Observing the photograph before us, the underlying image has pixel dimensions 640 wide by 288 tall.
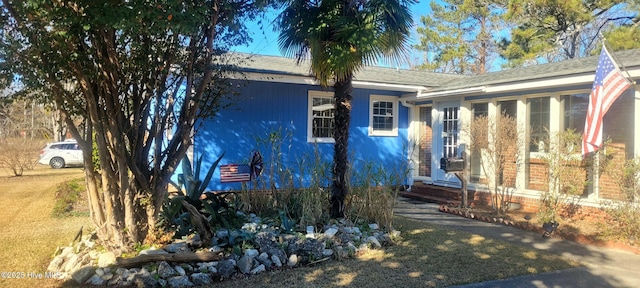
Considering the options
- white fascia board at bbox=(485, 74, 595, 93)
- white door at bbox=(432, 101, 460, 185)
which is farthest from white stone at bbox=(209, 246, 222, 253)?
white door at bbox=(432, 101, 460, 185)

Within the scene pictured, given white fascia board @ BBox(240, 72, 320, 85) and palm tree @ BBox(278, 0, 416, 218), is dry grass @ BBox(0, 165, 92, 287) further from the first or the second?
white fascia board @ BBox(240, 72, 320, 85)

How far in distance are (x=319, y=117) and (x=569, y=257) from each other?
6951 millimetres

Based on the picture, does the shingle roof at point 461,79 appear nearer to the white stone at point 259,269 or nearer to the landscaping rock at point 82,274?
the white stone at point 259,269

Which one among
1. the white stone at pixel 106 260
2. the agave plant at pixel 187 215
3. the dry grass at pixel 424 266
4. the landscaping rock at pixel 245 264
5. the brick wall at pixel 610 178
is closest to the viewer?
the dry grass at pixel 424 266

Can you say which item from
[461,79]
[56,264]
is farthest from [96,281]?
[461,79]

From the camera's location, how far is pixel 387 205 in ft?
22.0

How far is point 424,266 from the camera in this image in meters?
5.23

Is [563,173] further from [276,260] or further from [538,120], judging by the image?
[276,260]

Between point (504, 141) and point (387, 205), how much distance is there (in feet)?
10.9

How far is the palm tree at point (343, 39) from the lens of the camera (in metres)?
6.55

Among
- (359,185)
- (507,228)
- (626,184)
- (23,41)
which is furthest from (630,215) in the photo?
(23,41)

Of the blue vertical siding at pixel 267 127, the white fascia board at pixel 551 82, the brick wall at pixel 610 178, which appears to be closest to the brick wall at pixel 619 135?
the brick wall at pixel 610 178

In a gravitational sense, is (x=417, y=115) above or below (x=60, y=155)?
above

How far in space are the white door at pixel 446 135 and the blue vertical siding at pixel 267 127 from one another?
1749 mm
